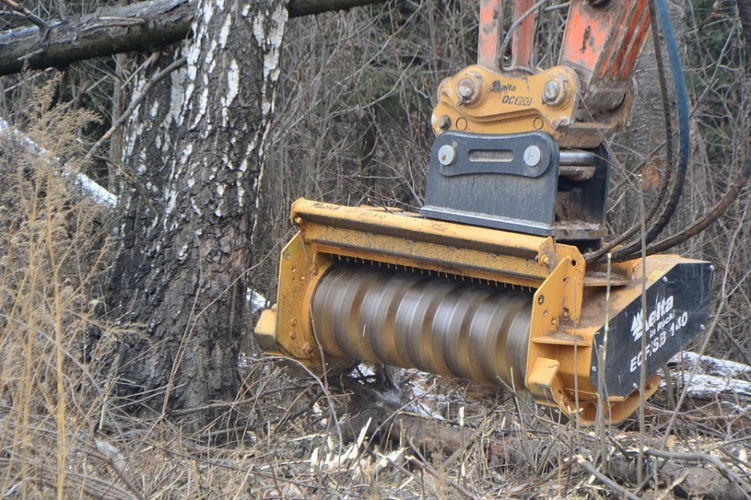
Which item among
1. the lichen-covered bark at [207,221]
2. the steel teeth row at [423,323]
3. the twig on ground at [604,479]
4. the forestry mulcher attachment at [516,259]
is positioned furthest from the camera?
the lichen-covered bark at [207,221]

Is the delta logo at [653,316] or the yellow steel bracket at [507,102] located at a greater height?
the yellow steel bracket at [507,102]

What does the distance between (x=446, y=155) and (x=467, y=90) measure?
29 centimetres

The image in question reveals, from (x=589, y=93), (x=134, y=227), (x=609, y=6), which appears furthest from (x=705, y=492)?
(x=134, y=227)

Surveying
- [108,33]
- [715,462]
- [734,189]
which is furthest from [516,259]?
[108,33]

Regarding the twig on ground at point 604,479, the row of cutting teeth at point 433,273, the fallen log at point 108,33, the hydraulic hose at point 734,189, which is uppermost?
the fallen log at point 108,33

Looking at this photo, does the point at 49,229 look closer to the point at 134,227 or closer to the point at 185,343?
the point at 185,343

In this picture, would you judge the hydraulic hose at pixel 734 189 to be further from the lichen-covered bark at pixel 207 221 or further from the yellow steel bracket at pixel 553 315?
the lichen-covered bark at pixel 207 221

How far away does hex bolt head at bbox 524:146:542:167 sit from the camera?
142 inches

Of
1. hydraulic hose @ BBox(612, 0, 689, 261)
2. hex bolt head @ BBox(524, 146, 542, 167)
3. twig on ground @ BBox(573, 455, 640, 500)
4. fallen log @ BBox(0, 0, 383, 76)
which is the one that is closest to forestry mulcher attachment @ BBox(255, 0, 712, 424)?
hex bolt head @ BBox(524, 146, 542, 167)

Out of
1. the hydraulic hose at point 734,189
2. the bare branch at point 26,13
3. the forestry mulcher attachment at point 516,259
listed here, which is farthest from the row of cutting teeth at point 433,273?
the bare branch at point 26,13

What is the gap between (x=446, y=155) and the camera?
A: 3.95 metres

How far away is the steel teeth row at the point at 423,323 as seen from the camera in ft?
11.7

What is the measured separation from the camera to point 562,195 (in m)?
3.76

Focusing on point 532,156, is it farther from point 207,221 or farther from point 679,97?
point 207,221
